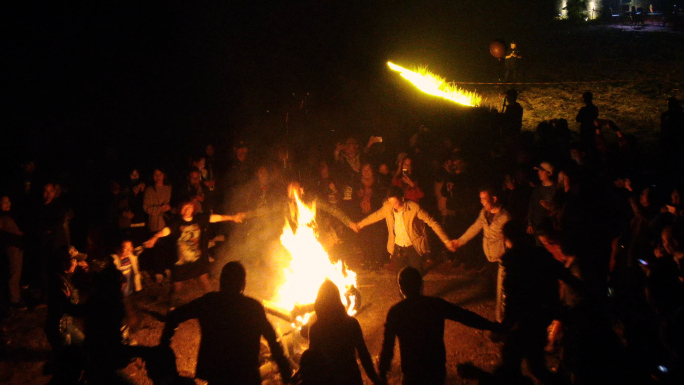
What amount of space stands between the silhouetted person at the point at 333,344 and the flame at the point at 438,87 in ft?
41.7

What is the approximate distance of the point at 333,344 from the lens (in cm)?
401

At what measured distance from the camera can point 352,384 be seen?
4.01 meters

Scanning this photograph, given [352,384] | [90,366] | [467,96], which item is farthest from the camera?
[467,96]

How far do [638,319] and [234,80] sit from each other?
1827 centimetres

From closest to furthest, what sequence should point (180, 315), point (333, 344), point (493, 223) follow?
point (333, 344) → point (180, 315) → point (493, 223)

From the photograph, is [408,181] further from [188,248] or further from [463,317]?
[463,317]

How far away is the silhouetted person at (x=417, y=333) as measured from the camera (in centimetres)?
421

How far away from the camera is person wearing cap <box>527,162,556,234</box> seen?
7.83 meters

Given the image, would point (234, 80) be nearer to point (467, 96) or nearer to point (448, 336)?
point (467, 96)

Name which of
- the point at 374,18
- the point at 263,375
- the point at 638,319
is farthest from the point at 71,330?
the point at 374,18

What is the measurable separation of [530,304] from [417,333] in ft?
5.56

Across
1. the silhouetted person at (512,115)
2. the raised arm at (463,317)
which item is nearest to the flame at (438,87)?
the silhouetted person at (512,115)

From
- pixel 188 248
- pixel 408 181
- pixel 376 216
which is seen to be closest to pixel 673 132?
pixel 408 181

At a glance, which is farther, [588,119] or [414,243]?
[588,119]
